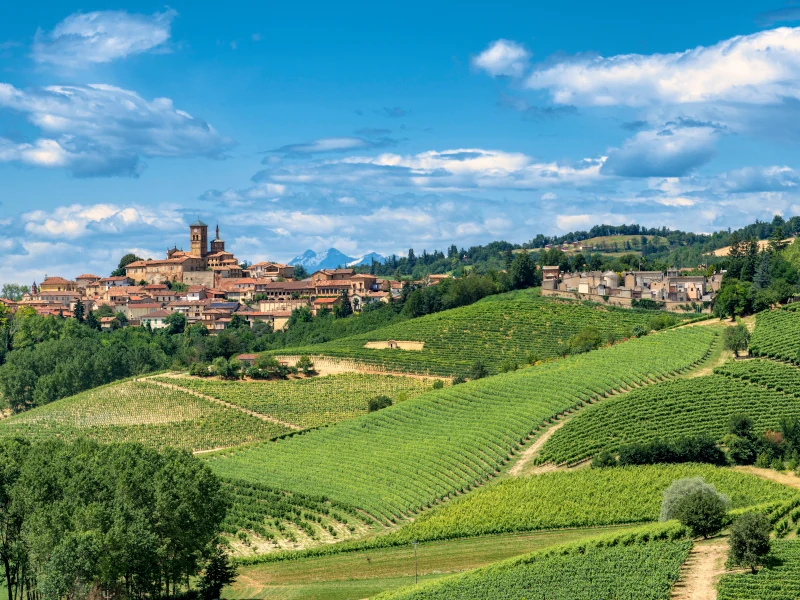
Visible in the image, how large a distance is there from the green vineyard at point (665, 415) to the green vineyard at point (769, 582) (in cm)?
2043

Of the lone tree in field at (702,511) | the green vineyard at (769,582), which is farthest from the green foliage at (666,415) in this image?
the green vineyard at (769,582)

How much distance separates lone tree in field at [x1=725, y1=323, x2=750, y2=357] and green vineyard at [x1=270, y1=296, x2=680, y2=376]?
15800mm

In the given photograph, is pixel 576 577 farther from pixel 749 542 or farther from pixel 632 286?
pixel 632 286

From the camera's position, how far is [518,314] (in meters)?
101

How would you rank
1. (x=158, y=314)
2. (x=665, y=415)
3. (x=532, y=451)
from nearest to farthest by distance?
(x=532, y=451) < (x=665, y=415) < (x=158, y=314)

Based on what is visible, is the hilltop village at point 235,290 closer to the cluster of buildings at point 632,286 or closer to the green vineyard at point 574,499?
the cluster of buildings at point 632,286

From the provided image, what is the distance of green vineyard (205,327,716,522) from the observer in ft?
178

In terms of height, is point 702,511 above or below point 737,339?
below

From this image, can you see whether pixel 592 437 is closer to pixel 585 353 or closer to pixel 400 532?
pixel 400 532

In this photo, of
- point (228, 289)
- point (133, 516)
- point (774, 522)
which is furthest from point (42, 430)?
point (228, 289)

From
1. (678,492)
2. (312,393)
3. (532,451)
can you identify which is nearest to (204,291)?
(312,393)

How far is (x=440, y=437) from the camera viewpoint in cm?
6056

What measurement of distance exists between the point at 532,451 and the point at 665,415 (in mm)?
6937

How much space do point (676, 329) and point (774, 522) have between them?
1741 inches
